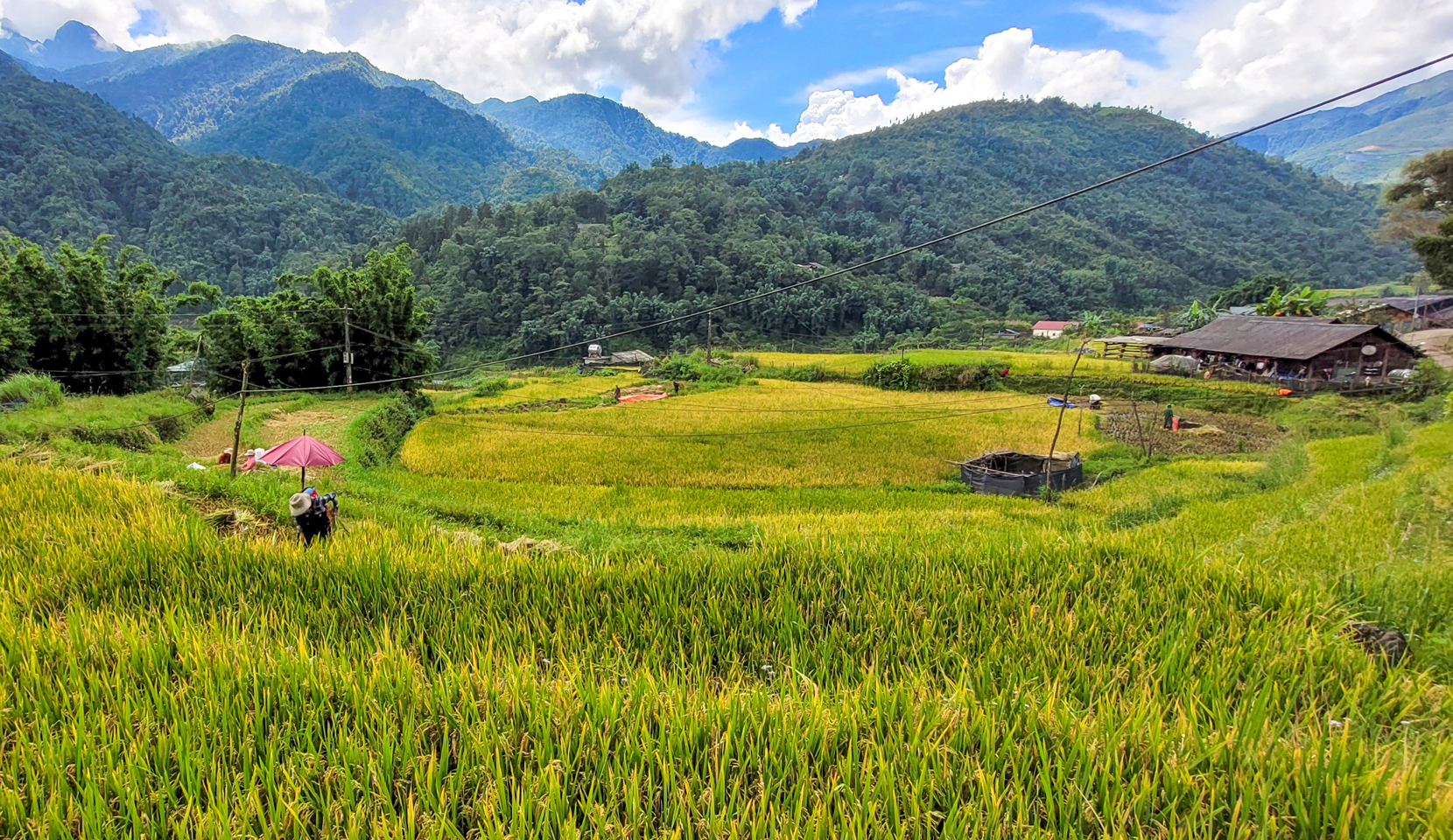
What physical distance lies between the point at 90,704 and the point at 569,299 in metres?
52.3

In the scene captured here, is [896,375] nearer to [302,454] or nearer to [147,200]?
[302,454]

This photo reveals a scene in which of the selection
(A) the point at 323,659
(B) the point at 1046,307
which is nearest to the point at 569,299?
(B) the point at 1046,307

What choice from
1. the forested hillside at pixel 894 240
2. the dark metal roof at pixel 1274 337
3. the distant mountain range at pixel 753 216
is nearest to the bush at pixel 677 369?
the forested hillside at pixel 894 240

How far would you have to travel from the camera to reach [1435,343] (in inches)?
1149

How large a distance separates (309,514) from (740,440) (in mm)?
13666

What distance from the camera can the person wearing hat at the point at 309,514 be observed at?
17.0 ft

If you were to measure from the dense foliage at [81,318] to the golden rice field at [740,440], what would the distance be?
26.4 feet

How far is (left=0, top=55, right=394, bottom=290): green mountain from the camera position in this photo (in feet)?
195

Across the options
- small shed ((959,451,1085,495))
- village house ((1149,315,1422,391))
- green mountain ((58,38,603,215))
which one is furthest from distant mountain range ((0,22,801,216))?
small shed ((959,451,1085,495))

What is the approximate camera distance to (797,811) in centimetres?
159

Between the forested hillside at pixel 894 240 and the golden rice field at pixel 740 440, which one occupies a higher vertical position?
the forested hillside at pixel 894 240

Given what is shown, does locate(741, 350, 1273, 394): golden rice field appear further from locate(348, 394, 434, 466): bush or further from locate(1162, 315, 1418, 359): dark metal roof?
locate(348, 394, 434, 466): bush

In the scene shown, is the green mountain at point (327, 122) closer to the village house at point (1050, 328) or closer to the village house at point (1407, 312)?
the village house at point (1050, 328)

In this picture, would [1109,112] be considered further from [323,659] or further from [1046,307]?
[323,659]
